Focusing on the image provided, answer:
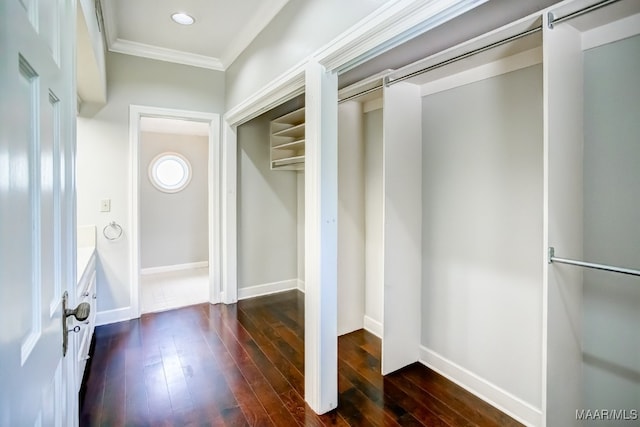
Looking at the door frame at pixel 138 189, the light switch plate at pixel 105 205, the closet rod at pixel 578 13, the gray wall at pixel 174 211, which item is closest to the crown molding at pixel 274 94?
the door frame at pixel 138 189

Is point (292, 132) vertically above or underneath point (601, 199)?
above

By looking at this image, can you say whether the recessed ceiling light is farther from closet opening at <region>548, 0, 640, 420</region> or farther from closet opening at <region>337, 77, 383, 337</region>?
closet opening at <region>548, 0, 640, 420</region>

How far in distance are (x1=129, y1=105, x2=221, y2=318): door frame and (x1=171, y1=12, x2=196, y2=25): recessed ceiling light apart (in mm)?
979

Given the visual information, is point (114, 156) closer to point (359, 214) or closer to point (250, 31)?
point (250, 31)

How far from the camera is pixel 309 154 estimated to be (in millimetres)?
2102

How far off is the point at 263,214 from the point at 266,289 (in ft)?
3.16

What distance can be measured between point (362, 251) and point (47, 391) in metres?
2.60

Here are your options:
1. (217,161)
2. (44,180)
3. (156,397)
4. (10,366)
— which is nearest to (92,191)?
(217,161)

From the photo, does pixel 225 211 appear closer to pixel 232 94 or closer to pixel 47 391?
pixel 232 94

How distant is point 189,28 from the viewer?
3.02 m

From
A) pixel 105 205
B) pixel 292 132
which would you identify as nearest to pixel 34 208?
pixel 105 205

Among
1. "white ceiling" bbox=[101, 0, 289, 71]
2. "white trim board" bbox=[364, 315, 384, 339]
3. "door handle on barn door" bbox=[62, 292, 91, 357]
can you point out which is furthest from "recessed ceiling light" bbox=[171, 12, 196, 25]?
"white trim board" bbox=[364, 315, 384, 339]

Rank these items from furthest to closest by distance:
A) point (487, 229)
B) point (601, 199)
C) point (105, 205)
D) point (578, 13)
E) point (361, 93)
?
point (105, 205) < point (361, 93) < point (487, 229) < point (601, 199) < point (578, 13)

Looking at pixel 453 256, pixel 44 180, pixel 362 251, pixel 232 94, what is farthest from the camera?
pixel 232 94
